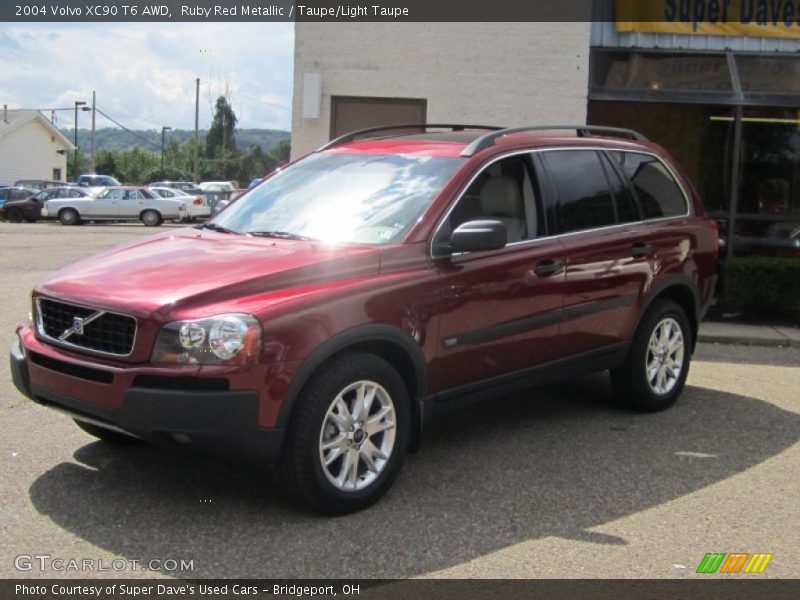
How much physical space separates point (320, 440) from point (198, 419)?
0.58 metres

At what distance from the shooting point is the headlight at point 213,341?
165 inches

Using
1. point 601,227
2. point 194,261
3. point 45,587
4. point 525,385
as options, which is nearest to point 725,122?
point 601,227

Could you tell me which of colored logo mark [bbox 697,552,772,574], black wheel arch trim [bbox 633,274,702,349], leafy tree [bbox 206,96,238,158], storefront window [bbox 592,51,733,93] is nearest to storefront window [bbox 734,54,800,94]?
storefront window [bbox 592,51,733,93]

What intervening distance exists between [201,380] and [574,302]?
8.58 ft

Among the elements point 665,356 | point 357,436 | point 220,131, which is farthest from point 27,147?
point 357,436

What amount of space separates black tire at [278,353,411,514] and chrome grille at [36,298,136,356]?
0.82m

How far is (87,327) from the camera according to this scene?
4492 millimetres

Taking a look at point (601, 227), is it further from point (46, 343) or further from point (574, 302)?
point (46, 343)

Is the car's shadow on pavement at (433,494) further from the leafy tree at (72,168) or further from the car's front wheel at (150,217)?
the leafy tree at (72,168)

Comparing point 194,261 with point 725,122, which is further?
point 725,122

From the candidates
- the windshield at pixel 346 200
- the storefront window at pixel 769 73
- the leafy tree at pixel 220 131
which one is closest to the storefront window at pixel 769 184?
the storefront window at pixel 769 73

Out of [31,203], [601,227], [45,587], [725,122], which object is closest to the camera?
[45,587]

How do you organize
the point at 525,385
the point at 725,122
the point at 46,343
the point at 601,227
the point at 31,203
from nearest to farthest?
the point at 46,343 < the point at 525,385 < the point at 601,227 < the point at 725,122 < the point at 31,203

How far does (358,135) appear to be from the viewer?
652 cm
